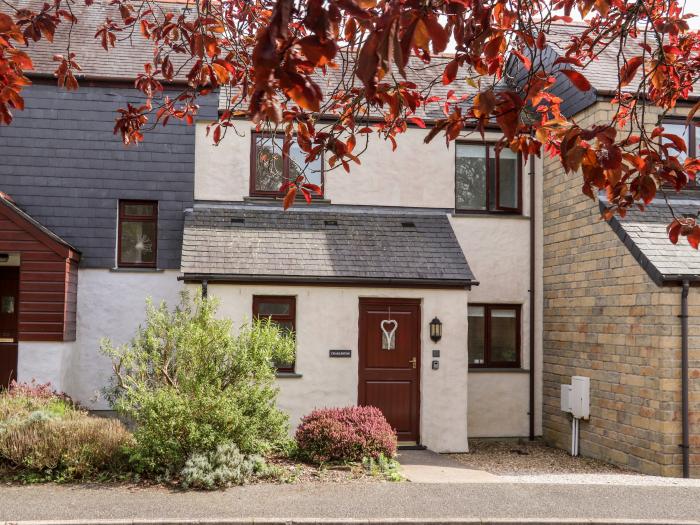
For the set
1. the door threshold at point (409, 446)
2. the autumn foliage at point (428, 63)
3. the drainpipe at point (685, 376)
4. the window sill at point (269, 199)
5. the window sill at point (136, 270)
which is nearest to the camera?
the autumn foliage at point (428, 63)

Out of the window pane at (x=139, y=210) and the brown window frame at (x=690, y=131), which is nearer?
the brown window frame at (x=690, y=131)

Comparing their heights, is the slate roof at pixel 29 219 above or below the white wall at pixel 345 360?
above

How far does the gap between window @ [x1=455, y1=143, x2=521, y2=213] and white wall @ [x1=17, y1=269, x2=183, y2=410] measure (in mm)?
5606

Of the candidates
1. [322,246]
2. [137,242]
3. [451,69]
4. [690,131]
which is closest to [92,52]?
[137,242]

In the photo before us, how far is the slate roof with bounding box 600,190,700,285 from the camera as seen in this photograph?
34.1ft

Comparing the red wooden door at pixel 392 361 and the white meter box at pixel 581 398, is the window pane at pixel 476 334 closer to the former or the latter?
the red wooden door at pixel 392 361

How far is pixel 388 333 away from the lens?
12477mm

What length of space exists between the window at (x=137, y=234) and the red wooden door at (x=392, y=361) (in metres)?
4.16

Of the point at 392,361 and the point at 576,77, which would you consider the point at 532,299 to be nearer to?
the point at 392,361

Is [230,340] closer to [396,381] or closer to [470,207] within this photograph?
[396,381]

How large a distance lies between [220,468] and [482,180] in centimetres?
829

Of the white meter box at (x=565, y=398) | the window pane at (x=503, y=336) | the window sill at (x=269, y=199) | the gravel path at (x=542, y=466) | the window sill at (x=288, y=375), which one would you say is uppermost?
the window sill at (x=269, y=199)

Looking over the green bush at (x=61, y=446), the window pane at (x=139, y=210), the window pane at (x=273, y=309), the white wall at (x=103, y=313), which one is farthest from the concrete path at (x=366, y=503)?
the window pane at (x=139, y=210)

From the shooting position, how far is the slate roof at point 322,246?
1215 centimetres
